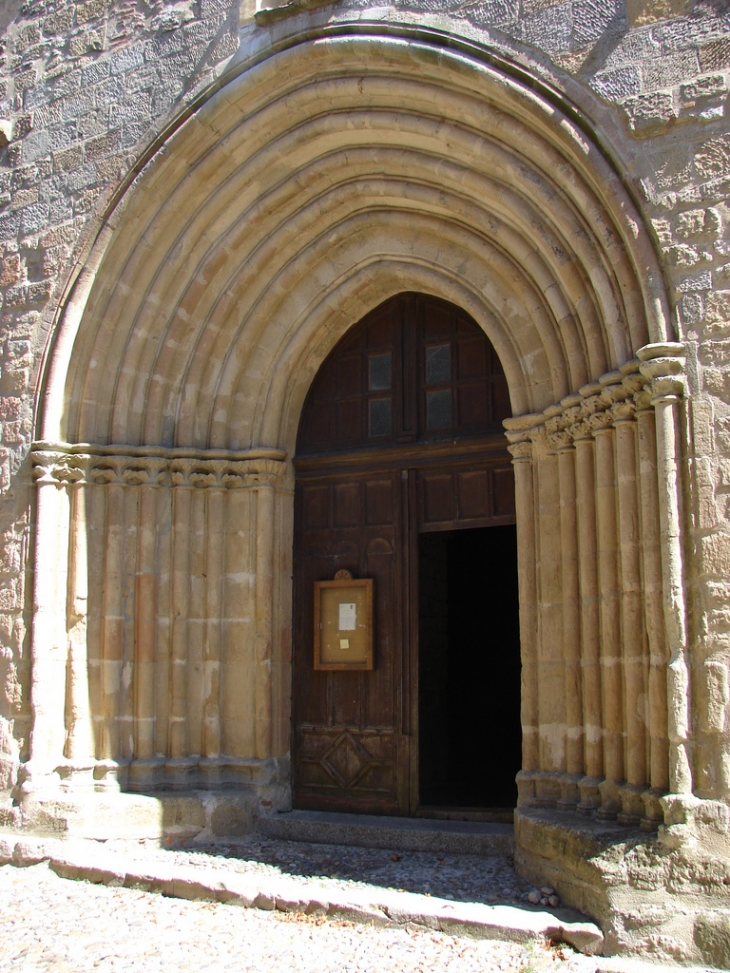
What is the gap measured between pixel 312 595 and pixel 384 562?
0.55 metres

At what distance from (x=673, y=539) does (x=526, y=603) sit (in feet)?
4.11

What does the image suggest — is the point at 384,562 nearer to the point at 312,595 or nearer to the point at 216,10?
the point at 312,595

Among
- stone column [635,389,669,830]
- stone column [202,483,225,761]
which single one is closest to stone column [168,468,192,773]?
stone column [202,483,225,761]

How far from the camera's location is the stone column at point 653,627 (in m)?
4.27

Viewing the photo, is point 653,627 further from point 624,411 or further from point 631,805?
point 624,411

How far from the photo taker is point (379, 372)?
651 cm

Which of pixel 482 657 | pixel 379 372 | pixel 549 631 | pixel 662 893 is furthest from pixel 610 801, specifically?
pixel 482 657

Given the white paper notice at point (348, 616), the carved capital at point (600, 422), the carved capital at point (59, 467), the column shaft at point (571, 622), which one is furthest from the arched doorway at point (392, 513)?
the carved capital at point (59, 467)

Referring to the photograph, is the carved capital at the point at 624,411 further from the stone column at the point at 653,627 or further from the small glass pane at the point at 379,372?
the small glass pane at the point at 379,372

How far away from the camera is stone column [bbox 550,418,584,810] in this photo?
16.1ft

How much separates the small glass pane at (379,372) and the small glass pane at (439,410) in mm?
354

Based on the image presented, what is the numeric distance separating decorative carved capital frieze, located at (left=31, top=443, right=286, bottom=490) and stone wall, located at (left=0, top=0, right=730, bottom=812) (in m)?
0.23

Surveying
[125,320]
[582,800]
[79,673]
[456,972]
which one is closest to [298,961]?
[456,972]

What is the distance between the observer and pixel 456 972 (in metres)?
3.90
